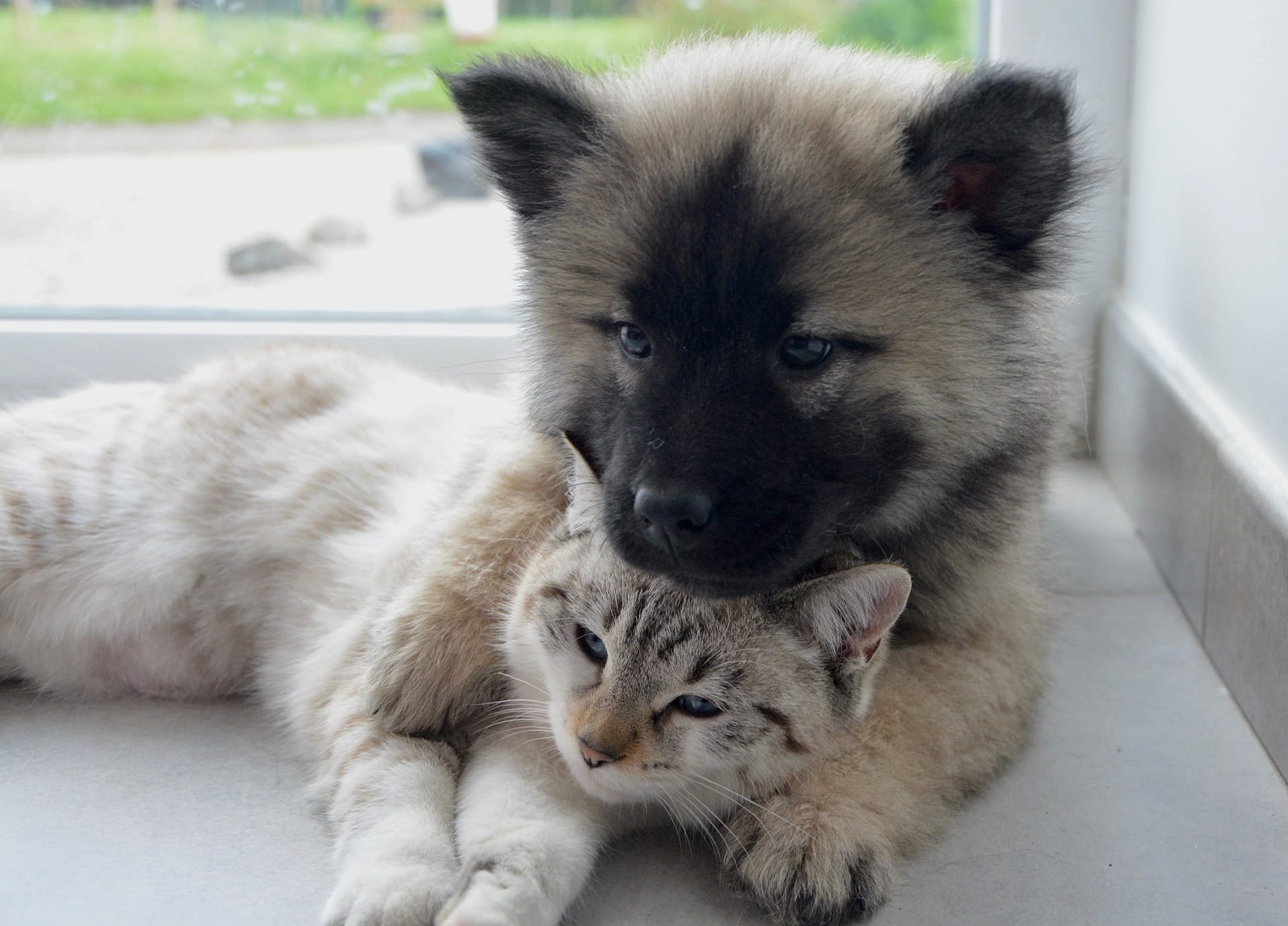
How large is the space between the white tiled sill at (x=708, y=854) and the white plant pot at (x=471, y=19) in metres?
1.71

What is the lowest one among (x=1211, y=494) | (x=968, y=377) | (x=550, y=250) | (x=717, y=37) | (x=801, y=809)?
(x=801, y=809)

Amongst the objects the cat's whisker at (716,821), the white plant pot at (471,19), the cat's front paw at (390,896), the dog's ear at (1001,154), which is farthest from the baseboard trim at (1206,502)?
the white plant pot at (471,19)

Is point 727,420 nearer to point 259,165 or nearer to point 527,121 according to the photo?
point 527,121

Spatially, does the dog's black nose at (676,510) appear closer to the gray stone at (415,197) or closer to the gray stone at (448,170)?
the gray stone at (448,170)

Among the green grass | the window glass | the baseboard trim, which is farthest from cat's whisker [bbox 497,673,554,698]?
the green grass

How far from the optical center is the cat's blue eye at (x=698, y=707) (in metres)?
1.44

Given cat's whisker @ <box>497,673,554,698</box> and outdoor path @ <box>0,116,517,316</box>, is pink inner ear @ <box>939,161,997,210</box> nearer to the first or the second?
cat's whisker @ <box>497,673,554,698</box>

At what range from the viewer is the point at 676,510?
1.35 meters

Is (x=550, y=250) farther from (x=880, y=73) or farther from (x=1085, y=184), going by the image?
(x=1085, y=184)

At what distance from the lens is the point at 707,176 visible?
5.00ft

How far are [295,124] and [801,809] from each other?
2.21m

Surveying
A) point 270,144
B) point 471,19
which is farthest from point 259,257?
point 471,19

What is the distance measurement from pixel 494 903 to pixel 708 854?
0.35 meters

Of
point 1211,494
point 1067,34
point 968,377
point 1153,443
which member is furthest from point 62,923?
point 1067,34
